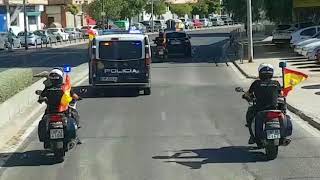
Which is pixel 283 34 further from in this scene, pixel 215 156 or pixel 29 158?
pixel 29 158

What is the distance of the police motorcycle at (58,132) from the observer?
1079 centimetres

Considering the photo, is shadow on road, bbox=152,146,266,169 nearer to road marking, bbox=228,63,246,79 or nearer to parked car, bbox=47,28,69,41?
road marking, bbox=228,63,246,79

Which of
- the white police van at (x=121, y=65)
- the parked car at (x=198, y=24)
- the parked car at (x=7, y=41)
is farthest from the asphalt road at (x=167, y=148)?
the parked car at (x=198, y=24)

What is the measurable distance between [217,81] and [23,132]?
12272 millimetres

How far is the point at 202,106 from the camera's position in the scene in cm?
1817

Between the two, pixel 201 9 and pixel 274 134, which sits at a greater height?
pixel 201 9

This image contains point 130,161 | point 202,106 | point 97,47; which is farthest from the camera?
point 97,47

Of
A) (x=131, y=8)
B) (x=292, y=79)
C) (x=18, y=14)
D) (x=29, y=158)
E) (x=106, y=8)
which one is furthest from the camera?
(x=131, y=8)

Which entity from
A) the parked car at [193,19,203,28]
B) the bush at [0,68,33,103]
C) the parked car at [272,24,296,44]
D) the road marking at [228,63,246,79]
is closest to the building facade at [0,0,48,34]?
the parked car at [193,19,203,28]

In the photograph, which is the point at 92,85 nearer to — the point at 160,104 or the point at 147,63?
the point at 147,63

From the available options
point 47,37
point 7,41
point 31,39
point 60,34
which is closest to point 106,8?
point 60,34

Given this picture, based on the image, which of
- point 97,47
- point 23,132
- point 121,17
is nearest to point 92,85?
point 97,47

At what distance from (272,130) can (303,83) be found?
12317 mm

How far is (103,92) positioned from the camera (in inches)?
880
